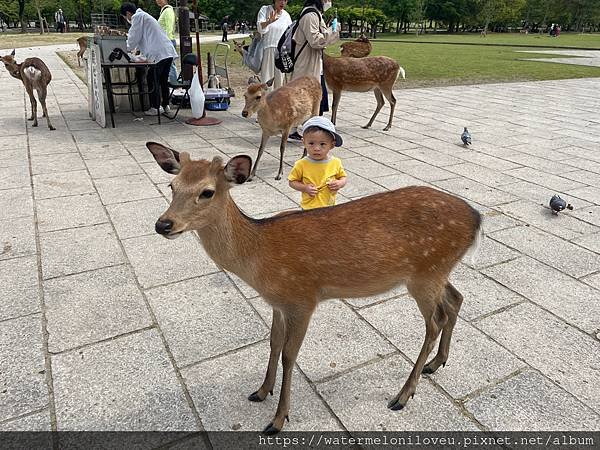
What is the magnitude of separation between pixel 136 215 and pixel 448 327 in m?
3.71

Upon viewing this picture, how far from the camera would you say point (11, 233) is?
14.9 feet

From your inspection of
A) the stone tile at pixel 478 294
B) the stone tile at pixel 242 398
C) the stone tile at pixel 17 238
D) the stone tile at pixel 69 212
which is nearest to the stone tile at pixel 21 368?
the stone tile at pixel 242 398

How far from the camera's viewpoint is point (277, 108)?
21.5 ft

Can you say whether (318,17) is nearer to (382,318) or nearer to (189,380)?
(382,318)

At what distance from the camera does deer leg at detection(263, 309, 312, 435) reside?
2420mm

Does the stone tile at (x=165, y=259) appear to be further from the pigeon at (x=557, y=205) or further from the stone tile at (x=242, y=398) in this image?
the pigeon at (x=557, y=205)

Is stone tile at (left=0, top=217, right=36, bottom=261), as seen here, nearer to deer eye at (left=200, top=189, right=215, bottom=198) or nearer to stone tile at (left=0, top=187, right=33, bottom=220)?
stone tile at (left=0, top=187, right=33, bottom=220)

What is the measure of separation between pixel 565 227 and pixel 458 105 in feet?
25.6

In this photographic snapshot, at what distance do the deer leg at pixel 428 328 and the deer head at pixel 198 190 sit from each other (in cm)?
123

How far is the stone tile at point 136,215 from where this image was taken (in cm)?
469

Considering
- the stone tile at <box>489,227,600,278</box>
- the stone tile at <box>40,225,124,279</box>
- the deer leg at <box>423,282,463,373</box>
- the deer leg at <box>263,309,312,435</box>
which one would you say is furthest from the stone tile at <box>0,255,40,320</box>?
the stone tile at <box>489,227,600,278</box>

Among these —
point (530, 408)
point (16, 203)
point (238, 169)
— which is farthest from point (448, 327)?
point (16, 203)

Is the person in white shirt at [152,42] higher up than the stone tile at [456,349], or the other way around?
the person in white shirt at [152,42]

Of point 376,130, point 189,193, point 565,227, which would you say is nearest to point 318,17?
point 376,130
